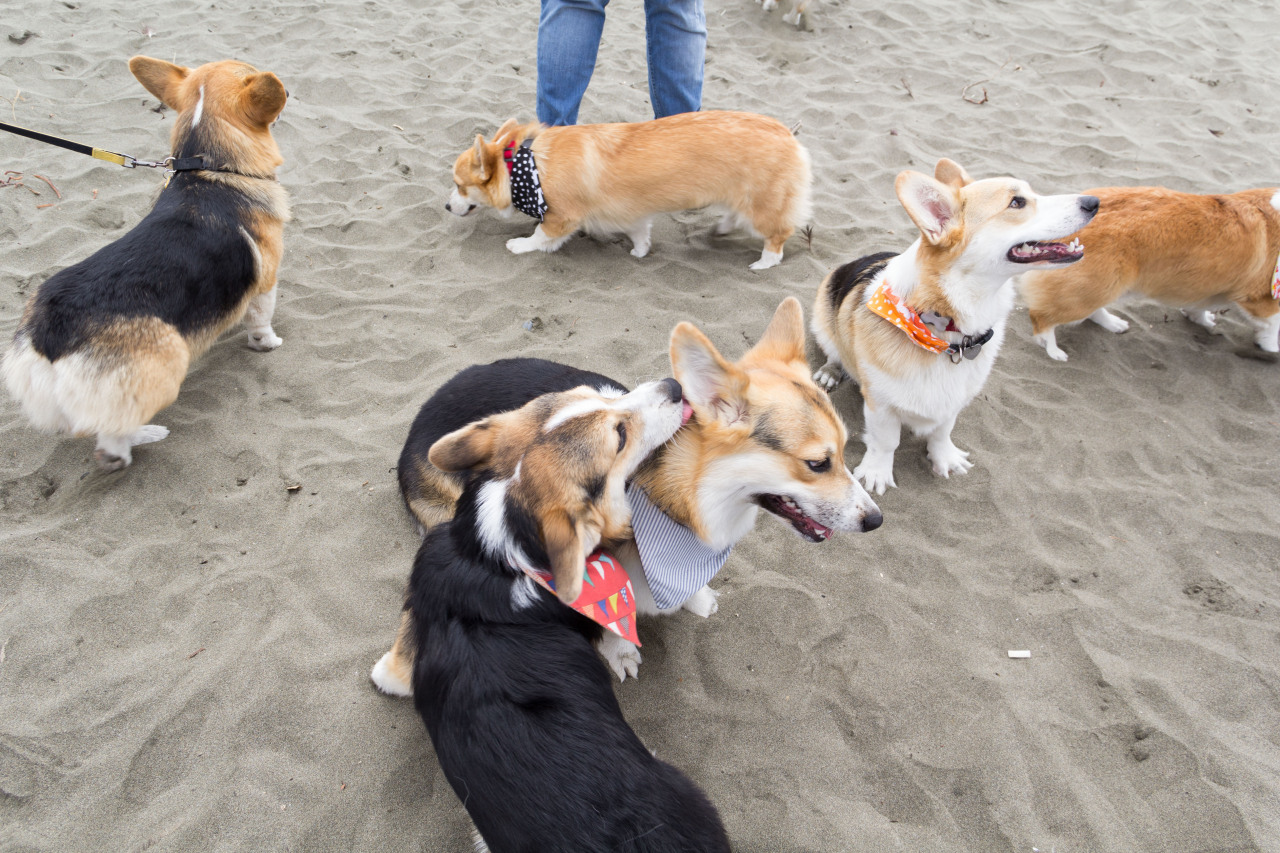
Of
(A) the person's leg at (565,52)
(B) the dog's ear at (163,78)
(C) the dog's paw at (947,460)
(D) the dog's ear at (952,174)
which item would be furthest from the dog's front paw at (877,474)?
(B) the dog's ear at (163,78)

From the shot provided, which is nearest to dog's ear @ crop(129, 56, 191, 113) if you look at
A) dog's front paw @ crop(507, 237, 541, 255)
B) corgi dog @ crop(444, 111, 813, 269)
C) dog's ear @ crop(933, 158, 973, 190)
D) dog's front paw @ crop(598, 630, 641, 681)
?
corgi dog @ crop(444, 111, 813, 269)

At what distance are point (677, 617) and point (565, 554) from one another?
1065mm

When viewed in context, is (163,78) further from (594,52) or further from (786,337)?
(786,337)

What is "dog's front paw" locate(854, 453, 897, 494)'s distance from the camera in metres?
3.05

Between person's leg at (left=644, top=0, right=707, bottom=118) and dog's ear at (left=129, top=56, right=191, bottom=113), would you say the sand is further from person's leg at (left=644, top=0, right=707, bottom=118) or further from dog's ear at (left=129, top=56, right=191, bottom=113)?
dog's ear at (left=129, top=56, right=191, bottom=113)

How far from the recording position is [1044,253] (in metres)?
2.52

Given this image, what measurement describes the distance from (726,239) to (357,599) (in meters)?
3.37

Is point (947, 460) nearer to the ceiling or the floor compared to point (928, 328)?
nearer to the floor

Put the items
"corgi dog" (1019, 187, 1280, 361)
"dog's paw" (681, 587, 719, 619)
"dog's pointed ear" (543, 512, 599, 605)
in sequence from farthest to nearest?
1. "corgi dog" (1019, 187, 1280, 361)
2. "dog's paw" (681, 587, 719, 619)
3. "dog's pointed ear" (543, 512, 599, 605)

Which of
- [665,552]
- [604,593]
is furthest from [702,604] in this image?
[604,593]

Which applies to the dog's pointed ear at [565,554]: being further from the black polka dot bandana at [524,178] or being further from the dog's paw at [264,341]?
the black polka dot bandana at [524,178]

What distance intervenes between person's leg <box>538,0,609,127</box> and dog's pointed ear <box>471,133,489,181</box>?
30.6 inches

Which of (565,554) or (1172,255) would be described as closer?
(565,554)

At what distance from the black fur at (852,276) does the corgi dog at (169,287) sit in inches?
116
